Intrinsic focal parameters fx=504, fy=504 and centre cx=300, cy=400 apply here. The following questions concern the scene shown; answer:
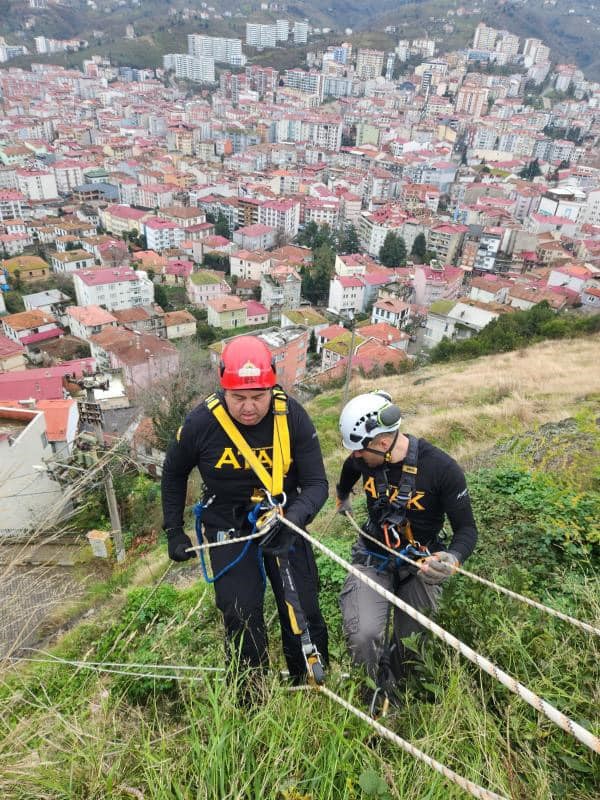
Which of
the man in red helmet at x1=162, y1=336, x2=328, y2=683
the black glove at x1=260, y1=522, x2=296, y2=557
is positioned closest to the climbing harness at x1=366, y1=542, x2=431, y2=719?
the man in red helmet at x1=162, y1=336, x2=328, y2=683

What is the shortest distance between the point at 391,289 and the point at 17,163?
65142mm

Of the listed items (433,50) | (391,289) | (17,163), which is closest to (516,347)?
(391,289)

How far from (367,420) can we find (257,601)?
1170 millimetres

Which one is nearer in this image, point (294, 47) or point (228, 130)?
point (228, 130)

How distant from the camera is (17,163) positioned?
75.8 meters

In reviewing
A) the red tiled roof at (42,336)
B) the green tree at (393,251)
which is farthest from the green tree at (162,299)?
the green tree at (393,251)

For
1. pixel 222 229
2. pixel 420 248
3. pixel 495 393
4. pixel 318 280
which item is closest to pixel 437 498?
pixel 495 393

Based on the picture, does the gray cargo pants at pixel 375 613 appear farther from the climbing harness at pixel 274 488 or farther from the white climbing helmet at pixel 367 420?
the white climbing helmet at pixel 367 420

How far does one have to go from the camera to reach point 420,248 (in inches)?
2154

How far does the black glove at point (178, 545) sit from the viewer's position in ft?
9.57

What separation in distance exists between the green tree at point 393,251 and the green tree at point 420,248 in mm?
1930

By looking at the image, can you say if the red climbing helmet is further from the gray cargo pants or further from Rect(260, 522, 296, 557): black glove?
the gray cargo pants

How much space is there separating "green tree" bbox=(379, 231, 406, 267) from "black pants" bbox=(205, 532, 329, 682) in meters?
53.4

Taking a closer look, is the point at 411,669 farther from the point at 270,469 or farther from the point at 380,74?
the point at 380,74
